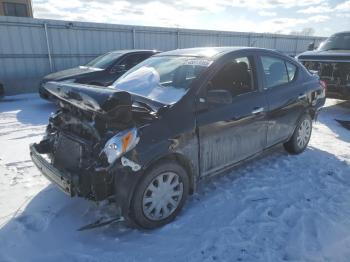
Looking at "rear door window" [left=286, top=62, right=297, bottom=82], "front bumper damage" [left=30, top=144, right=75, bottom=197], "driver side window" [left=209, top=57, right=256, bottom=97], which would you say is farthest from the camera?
"rear door window" [left=286, top=62, right=297, bottom=82]

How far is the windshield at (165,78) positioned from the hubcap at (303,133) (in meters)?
2.40

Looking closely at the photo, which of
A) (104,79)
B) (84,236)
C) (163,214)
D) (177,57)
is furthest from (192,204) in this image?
(104,79)

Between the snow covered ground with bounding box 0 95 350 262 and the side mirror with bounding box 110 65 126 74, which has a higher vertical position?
the side mirror with bounding box 110 65 126 74

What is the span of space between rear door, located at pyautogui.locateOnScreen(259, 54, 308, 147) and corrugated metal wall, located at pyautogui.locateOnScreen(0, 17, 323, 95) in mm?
9916

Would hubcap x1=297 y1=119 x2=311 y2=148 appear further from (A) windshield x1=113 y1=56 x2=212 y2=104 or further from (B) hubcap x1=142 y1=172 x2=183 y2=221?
(B) hubcap x1=142 y1=172 x2=183 y2=221

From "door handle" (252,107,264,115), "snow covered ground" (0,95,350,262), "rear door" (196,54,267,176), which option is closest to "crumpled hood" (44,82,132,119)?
"rear door" (196,54,267,176)

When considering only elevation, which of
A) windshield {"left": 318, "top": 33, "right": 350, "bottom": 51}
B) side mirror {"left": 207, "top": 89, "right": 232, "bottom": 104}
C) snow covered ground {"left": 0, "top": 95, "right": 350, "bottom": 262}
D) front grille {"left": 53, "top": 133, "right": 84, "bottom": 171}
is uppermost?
windshield {"left": 318, "top": 33, "right": 350, "bottom": 51}

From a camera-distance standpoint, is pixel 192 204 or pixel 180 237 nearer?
pixel 180 237

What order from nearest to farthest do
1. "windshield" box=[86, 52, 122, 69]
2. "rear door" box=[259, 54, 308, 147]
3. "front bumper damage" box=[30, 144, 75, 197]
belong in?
"front bumper damage" box=[30, 144, 75, 197] → "rear door" box=[259, 54, 308, 147] → "windshield" box=[86, 52, 122, 69]

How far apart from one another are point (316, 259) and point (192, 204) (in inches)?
54.3

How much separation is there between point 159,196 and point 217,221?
2.24 feet

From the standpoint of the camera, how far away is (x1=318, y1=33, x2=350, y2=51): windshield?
8761 mm

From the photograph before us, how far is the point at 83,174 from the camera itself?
8.95ft

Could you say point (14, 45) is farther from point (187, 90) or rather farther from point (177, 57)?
point (187, 90)
